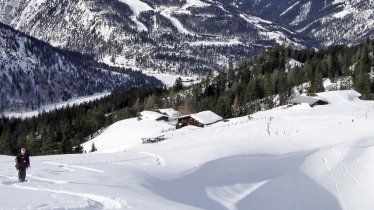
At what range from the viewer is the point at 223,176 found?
42781 mm

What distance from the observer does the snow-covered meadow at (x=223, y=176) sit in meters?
27.6

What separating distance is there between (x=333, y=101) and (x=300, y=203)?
7034cm

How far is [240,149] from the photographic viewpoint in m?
51.7

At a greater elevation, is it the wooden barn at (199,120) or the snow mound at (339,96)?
the snow mound at (339,96)

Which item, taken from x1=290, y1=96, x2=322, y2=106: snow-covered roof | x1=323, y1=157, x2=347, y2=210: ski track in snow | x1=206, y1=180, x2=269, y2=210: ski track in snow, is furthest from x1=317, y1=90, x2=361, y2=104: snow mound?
x1=206, y1=180, x2=269, y2=210: ski track in snow

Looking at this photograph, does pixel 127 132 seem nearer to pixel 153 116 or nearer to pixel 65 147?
pixel 153 116

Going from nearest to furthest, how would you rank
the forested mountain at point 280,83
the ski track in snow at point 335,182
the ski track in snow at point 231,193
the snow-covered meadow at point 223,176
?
the snow-covered meadow at point 223,176
the ski track in snow at point 231,193
the ski track in snow at point 335,182
the forested mountain at point 280,83

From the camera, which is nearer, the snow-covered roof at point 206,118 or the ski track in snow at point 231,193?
the ski track in snow at point 231,193

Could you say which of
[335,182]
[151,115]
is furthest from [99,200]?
[151,115]

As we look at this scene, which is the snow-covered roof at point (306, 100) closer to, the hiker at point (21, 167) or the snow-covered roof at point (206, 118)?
the snow-covered roof at point (206, 118)

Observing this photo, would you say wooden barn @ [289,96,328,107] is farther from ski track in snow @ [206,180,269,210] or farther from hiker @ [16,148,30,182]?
hiker @ [16,148,30,182]

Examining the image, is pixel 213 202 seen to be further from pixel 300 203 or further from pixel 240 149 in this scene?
pixel 240 149

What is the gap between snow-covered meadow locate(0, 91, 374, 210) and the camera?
90.6 ft

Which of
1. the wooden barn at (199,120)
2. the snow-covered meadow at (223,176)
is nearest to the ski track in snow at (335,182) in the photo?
the snow-covered meadow at (223,176)
